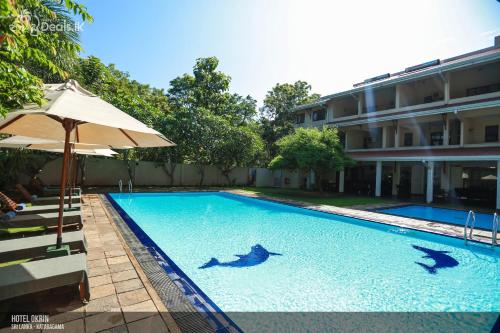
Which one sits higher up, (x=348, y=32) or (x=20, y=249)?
(x=348, y=32)

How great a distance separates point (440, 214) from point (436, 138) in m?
8.51

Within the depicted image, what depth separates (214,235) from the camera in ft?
25.9

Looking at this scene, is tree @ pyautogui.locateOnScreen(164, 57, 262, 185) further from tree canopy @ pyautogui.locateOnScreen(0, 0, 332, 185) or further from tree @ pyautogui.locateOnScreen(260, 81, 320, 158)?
tree @ pyautogui.locateOnScreen(260, 81, 320, 158)

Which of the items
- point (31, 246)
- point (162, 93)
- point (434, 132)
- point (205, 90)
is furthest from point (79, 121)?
point (162, 93)

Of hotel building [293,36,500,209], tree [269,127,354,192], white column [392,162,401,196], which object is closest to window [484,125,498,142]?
hotel building [293,36,500,209]

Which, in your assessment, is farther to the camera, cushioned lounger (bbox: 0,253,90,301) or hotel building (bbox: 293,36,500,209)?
hotel building (bbox: 293,36,500,209)

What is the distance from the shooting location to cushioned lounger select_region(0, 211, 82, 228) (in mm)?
5010

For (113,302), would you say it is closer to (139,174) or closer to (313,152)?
(313,152)

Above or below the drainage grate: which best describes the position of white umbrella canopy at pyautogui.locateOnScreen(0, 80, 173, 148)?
above

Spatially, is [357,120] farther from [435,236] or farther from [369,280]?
[369,280]

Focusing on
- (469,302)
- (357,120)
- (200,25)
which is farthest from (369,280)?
(357,120)

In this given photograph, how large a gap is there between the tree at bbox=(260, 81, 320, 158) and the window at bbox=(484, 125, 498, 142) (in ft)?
57.2

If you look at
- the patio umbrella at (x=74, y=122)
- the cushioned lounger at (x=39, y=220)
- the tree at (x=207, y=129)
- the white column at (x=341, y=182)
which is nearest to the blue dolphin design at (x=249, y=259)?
the patio umbrella at (x=74, y=122)

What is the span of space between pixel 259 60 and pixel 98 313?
19.5 metres
